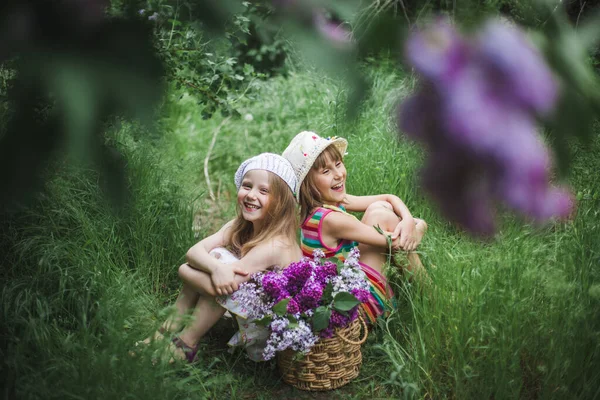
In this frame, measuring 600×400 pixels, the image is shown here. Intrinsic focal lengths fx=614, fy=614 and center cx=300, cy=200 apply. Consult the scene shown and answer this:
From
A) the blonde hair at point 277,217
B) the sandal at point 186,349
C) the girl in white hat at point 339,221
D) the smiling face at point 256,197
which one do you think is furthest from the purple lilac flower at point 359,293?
the sandal at point 186,349

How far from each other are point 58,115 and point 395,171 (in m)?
2.97

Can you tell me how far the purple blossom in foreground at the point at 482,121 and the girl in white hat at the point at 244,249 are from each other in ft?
6.24

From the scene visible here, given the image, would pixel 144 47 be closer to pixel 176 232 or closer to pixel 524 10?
pixel 524 10

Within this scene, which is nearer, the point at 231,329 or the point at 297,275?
the point at 297,275

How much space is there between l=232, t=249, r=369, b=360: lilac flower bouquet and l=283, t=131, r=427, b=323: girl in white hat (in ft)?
0.66

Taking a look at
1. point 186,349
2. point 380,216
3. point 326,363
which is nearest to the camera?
point 326,363

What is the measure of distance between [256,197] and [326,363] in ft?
2.33

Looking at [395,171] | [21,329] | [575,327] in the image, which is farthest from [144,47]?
[395,171]

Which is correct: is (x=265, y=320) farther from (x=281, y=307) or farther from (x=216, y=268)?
(x=216, y=268)

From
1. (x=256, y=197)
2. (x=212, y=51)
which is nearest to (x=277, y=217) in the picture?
(x=256, y=197)

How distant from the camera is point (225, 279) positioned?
A: 2.28 metres

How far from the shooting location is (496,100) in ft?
1.33

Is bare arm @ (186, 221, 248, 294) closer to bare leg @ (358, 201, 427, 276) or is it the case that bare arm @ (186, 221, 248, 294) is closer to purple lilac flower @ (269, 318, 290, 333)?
purple lilac flower @ (269, 318, 290, 333)

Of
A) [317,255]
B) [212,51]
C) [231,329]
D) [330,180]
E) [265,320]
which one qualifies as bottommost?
[231,329]
